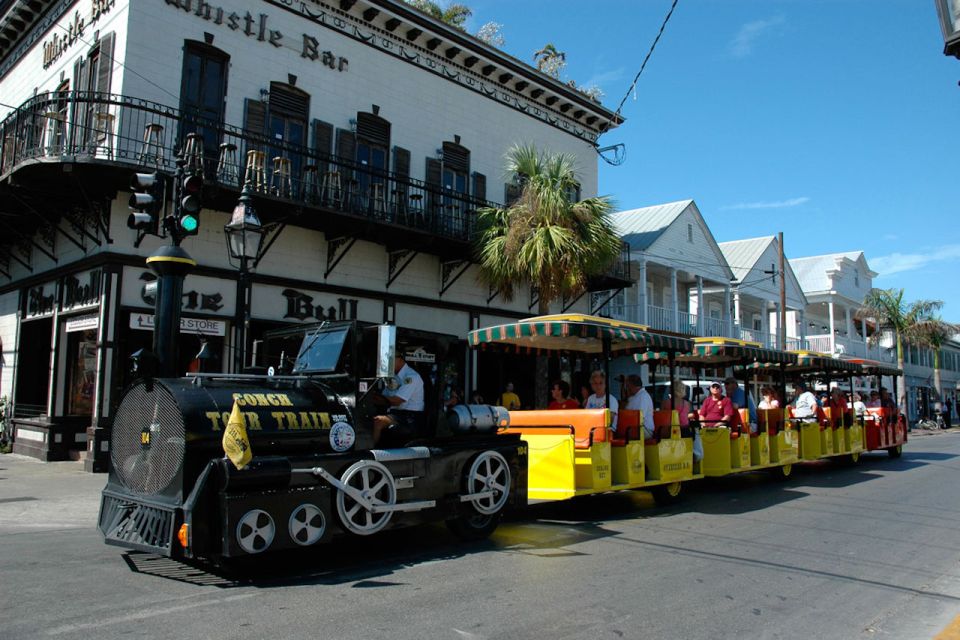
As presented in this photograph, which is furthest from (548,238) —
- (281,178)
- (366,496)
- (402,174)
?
(366,496)

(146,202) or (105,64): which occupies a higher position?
(105,64)

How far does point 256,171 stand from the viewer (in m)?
15.1

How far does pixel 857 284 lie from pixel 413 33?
123ft

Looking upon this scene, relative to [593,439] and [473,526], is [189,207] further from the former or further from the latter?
[593,439]

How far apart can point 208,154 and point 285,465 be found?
1122 cm

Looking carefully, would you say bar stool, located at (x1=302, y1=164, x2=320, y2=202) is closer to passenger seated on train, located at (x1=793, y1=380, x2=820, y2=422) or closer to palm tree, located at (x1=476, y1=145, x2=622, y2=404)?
palm tree, located at (x1=476, y1=145, x2=622, y2=404)

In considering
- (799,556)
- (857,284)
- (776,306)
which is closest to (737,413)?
(799,556)

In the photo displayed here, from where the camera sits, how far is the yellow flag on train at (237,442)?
5.48 metres

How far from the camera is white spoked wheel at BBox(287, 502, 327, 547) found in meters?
5.89

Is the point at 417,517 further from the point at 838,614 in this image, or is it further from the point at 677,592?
the point at 838,614

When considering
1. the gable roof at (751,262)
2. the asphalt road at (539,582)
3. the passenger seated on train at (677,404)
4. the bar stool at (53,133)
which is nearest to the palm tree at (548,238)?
the passenger seated on train at (677,404)

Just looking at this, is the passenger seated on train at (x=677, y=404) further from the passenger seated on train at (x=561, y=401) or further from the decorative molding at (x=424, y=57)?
the decorative molding at (x=424, y=57)

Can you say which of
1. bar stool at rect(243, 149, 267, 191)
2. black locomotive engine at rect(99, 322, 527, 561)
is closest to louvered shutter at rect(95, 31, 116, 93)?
bar stool at rect(243, 149, 267, 191)

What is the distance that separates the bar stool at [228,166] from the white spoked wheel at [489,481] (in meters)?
9.40
